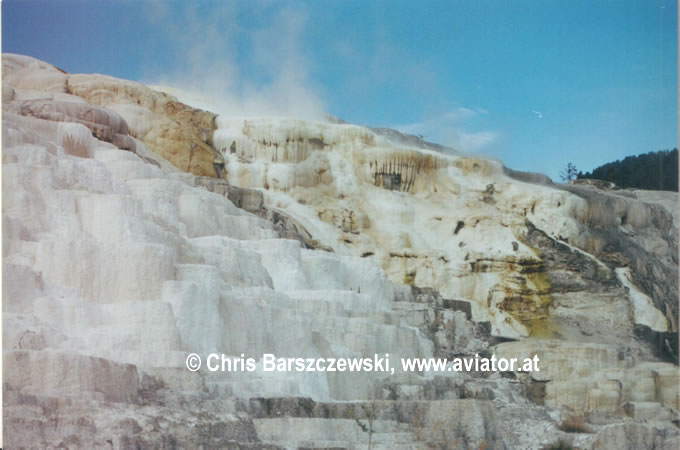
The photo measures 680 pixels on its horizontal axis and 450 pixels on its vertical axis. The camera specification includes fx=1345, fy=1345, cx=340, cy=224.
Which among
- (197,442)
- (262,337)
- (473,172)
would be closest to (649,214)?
(473,172)

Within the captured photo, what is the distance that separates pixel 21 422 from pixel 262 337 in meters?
3.25

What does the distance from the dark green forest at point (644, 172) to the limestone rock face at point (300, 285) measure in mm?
1902

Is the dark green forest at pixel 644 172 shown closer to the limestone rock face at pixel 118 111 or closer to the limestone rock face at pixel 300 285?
the limestone rock face at pixel 300 285

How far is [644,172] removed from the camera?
13.9 metres

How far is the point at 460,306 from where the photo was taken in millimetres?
16125

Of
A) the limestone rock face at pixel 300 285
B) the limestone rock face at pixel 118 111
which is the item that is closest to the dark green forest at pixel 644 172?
the limestone rock face at pixel 300 285

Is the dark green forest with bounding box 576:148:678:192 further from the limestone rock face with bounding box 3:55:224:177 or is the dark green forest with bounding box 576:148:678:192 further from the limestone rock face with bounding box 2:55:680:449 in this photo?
the limestone rock face with bounding box 3:55:224:177

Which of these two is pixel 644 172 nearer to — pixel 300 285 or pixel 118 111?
pixel 300 285

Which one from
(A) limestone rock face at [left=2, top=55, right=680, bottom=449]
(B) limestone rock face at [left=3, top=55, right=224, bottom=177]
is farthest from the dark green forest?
(B) limestone rock face at [left=3, top=55, right=224, bottom=177]

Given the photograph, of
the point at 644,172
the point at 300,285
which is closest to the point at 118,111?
the point at 300,285

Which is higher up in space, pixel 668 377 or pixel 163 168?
pixel 163 168

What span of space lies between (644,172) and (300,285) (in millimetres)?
3740

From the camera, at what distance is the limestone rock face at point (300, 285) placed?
941 cm

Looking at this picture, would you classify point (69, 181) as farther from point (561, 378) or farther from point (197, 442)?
point (561, 378)
